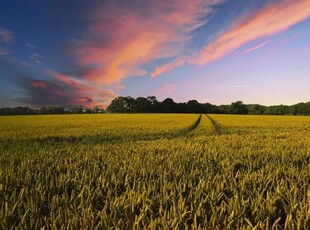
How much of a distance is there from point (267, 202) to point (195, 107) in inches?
5169

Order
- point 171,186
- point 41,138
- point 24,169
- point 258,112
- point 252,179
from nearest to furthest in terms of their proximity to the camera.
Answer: point 171,186 → point 252,179 → point 24,169 → point 41,138 → point 258,112

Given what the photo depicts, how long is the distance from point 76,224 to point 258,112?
135 m

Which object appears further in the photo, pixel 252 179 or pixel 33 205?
pixel 252 179

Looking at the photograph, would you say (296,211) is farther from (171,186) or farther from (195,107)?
(195,107)

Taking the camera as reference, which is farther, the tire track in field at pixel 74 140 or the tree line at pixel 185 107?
the tree line at pixel 185 107

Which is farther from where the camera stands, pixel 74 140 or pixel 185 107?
pixel 185 107

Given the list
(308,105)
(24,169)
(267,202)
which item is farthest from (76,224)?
(308,105)

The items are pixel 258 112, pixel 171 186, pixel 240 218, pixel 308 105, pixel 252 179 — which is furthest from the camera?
pixel 258 112

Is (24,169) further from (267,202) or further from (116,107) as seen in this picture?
(116,107)

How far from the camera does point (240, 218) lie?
2.91m

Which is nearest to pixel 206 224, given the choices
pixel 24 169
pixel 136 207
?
pixel 136 207

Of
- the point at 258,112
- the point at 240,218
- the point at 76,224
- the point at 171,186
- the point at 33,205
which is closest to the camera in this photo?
the point at 76,224

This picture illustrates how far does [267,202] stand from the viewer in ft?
10.7

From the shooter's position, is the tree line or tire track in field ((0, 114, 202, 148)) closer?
tire track in field ((0, 114, 202, 148))
